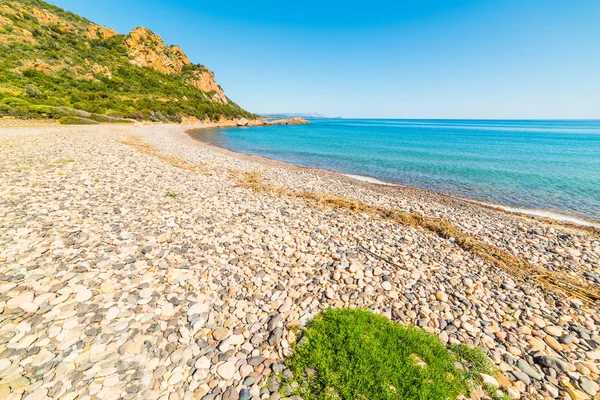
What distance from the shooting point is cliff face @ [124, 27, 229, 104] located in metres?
97.8

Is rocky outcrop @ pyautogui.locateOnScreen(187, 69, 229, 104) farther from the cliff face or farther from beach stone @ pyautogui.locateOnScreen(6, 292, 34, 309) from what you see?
beach stone @ pyautogui.locateOnScreen(6, 292, 34, 309)

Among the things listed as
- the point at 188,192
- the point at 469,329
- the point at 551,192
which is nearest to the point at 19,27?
the point at 188,192

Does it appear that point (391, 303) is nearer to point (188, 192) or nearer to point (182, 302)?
point (182, 302)

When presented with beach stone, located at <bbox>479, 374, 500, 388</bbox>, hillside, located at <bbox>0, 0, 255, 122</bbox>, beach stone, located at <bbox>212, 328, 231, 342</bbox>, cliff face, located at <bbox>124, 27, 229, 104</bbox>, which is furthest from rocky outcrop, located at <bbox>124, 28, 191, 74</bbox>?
beach stone, located at <bbox>479, 374, 500, 388</bbox>

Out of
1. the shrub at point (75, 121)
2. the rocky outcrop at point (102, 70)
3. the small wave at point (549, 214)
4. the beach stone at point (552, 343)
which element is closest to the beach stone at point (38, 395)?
the beach stone at point (552, 343)

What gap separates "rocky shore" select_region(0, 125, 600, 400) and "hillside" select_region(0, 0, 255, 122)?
4126 cm

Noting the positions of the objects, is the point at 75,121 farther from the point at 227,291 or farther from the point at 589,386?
the point at 589,386

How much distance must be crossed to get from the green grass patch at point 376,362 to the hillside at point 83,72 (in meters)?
48.1

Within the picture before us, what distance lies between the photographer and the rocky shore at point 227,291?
11.5ft

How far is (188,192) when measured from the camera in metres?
11.5

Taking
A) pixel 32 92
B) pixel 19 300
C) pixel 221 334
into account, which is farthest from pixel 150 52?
pixel 221 334

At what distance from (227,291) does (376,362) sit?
125 inches

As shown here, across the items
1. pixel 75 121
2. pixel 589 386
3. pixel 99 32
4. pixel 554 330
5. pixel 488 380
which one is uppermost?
pixel 99 32

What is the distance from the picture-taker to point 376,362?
372 cm
